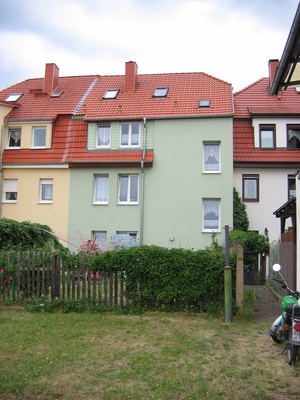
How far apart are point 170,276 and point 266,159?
1553 centimetres

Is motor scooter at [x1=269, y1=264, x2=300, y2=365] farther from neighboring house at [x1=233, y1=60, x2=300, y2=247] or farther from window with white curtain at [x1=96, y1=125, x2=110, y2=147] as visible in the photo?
window with white curtain at [x1=96, y1=125, x2=110, y2=147]

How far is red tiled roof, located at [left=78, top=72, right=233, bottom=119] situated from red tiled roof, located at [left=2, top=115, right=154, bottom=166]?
1.10 m

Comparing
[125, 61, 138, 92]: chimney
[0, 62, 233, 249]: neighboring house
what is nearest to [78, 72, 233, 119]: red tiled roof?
[0, 62, 233, 249]: neighboring house

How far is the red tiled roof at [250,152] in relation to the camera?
23891 millimetres

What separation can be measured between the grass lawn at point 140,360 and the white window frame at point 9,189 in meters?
15.4

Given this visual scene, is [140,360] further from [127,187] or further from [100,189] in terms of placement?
[100,189]

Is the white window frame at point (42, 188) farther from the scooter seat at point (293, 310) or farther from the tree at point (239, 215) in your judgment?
the scooter seat at point (293, 310)

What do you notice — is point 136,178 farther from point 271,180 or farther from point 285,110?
point 285,110

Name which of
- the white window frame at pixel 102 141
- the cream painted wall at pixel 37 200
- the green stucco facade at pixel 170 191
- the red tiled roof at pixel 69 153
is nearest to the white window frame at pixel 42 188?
the cream painted wall at pixel 37 200

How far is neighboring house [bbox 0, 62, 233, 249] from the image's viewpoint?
2223 centimetres

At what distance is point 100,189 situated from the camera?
23.4 meters

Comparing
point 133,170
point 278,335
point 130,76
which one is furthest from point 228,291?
point 130,76

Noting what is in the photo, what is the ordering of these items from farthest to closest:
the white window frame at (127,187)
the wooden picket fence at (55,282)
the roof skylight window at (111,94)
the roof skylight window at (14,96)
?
the roof skylight window at (14,96) < the roof skylight window at (111,94) < the white window frame at (127,187) < the wooden picket fence at (55,282)

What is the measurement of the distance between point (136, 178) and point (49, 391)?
1801cm
